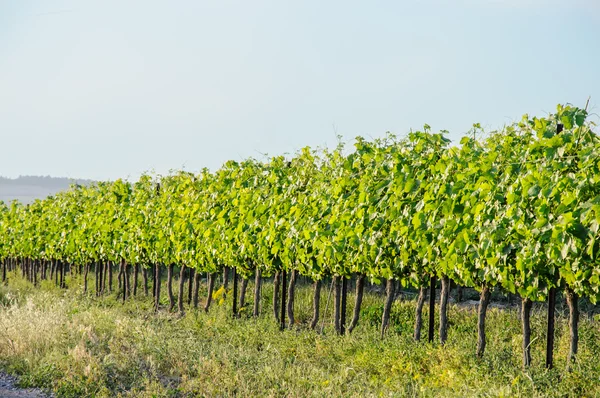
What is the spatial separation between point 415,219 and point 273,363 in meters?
2.68

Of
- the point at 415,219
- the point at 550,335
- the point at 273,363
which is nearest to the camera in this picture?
the point at 550,335

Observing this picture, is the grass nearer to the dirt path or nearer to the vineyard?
the dirt path

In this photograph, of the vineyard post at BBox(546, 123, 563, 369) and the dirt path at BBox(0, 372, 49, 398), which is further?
the vineyard post at BBox(546, 123, 563, 369)

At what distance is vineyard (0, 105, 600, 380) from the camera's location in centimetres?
754

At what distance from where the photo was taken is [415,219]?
9.30 m

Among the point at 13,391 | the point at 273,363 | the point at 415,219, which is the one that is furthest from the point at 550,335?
the point at 13,391

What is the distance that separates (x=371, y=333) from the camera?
36.2 feet

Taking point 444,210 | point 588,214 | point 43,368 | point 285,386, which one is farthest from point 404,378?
point 43,368

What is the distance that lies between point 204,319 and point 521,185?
25.7 ft

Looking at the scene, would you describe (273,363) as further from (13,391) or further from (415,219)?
(13,391)

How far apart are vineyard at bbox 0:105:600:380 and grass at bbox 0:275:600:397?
1.88ft

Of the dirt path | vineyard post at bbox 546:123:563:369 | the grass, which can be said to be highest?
vineyard post at bbox 546:123:563:369

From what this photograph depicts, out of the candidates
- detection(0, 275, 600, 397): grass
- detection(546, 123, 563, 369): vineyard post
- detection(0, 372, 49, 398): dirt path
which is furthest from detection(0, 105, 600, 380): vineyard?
detection(0, 372, 49, 398): dirt path

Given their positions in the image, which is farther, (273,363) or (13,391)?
(273,363)
